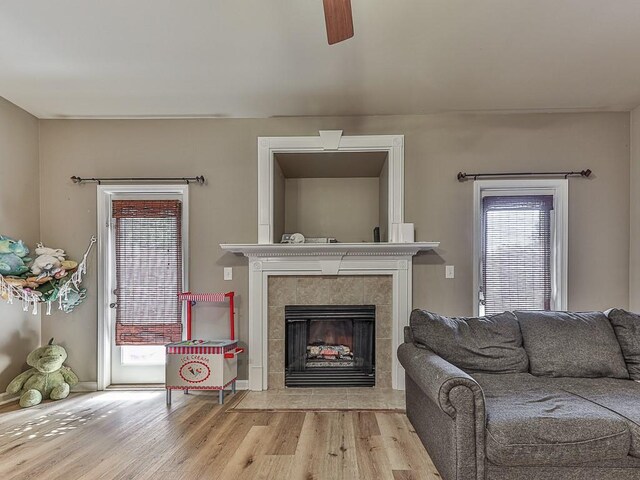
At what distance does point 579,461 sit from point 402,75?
265cm

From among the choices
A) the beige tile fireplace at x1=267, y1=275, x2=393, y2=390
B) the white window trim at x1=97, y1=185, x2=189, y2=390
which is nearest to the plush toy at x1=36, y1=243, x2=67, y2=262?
the white window trim at x1=97, y1=185, x2=189, y2=390

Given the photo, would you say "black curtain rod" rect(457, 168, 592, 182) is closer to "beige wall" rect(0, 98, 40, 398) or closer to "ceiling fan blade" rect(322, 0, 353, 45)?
"ceiling fan blade" rect(322, 0, 353, 45)

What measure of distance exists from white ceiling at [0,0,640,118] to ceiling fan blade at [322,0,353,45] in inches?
22.3

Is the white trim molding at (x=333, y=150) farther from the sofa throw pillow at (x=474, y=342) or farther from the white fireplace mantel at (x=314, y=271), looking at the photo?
the sofa throw pillow at (x=474, y=342)

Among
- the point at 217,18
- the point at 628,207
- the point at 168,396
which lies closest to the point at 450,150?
the point at 628,207

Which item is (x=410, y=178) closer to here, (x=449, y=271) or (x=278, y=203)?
(x=449, y=271)

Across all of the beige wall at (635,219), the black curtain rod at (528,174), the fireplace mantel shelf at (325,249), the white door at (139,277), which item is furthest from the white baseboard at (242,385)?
the beige wall at (635,219)

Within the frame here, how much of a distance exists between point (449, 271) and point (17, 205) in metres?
4.10

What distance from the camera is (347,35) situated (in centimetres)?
166

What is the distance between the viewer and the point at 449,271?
3.58m

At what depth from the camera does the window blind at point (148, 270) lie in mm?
3678

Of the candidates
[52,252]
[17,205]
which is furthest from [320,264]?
[17,205]

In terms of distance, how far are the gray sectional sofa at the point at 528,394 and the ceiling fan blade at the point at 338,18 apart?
1.72 m

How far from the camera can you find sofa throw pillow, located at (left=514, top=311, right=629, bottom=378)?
2.46m
